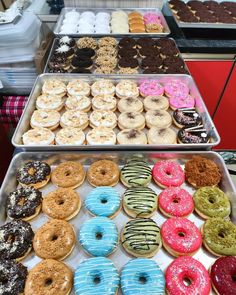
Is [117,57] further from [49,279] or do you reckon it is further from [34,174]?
[49,279]

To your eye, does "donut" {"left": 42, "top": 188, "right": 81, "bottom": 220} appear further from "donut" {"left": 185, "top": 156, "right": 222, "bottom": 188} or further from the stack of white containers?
the stack of white containers

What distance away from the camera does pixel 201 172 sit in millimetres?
1948

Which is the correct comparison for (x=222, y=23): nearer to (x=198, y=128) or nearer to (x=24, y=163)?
(x=198, y=128)

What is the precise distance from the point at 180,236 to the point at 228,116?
2.53m

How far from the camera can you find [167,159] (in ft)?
6.76

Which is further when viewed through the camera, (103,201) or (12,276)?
(103,201)

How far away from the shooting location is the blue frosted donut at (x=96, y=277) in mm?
1396

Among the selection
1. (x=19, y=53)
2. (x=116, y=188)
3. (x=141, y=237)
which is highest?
(x=19, y=53)

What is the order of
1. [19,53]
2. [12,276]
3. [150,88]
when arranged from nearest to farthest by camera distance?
1. [12,276]
2. [150,88]
3. [19,53]

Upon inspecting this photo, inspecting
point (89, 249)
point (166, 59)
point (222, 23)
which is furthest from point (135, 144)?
point (222, 23)

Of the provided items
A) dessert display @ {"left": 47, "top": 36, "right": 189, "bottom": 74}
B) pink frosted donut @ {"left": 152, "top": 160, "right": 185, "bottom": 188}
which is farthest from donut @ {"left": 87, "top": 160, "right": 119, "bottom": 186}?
dessert display @ {"left": 47, "top": 36, "right": 189, "bottom": 74}

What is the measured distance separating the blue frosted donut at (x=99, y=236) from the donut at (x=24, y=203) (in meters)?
0.35

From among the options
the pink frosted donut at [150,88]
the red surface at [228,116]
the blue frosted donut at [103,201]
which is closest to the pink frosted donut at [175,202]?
the blue frosted donut at [103,201]

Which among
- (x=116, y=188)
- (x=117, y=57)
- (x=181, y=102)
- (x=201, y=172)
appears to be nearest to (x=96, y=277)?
(x=116, y=188)
